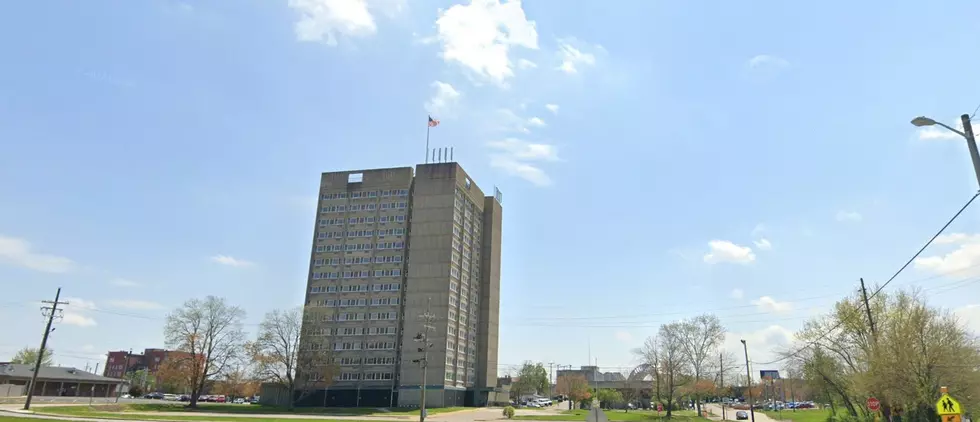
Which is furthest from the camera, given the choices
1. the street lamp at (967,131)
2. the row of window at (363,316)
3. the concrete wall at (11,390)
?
the row of window at (363,316)

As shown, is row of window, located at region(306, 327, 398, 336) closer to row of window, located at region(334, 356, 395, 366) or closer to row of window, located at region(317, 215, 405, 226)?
row of window, located at region(334, 356, 395, 366)

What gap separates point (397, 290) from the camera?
101 m

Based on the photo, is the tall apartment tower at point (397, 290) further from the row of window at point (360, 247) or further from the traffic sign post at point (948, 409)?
the traffic sign post at point (948, 409)

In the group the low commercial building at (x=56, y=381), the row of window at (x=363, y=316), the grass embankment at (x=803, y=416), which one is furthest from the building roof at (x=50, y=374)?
the grass embankment at (x=803, y=416)

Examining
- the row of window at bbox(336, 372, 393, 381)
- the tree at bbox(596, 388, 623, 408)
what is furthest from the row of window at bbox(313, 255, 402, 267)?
the tree at bbox(596, 388, 623, 408)

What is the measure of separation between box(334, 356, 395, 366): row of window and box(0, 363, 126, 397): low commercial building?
38.7 m

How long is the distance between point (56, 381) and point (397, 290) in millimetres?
64405

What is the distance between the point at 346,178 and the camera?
11175 centimetres

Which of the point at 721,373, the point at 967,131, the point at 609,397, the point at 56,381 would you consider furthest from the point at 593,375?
the point at 967,131

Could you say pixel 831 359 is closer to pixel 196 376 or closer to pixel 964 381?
pixel 964 381

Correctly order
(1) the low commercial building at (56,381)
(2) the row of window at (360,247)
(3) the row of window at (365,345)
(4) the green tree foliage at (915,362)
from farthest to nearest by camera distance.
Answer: (2) the row of window at (360,247) < (3) the row of window at (365,345) < (1) the low commercial building at (56,381) < (4) the green tree foliage at (915,362)

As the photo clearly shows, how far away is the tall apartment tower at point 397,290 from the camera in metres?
95.9

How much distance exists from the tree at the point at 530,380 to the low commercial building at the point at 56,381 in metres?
94.4

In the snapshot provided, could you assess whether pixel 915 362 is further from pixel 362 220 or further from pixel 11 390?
pixel 11 390
